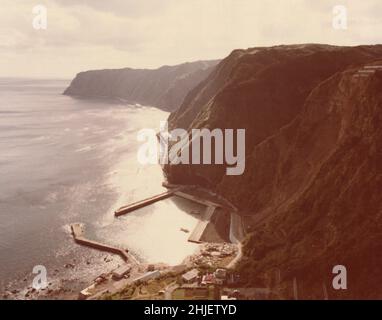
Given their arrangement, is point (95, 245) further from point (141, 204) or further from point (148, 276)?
point (141, 204)

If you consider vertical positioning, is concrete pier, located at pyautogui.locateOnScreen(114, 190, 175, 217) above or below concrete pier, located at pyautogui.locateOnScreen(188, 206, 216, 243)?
above

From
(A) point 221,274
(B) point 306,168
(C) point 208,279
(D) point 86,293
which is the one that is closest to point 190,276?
(C) point 208,279

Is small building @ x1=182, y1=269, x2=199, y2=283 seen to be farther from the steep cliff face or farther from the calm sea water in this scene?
the calm sea water

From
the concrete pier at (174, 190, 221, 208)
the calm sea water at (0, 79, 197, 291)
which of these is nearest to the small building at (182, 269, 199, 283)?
the calm sea water at (0, 79, 197, 291)

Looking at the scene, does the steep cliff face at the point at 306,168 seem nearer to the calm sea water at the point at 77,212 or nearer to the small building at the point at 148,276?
the small building at the point at 148,276

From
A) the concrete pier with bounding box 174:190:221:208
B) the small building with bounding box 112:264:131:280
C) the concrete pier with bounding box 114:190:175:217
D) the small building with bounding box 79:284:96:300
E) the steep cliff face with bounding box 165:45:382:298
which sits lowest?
the small building with bounding box 79:284:96:300

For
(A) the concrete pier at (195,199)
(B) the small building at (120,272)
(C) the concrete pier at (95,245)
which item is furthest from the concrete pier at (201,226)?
(B) the small building at (120,272)
